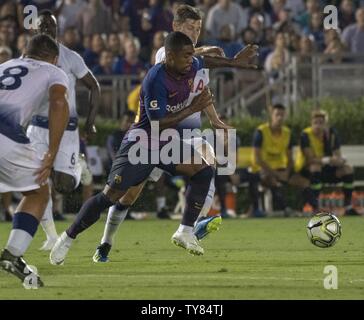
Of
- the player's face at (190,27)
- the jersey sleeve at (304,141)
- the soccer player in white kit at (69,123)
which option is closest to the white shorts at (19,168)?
the soccer player in white kit at (69,123)

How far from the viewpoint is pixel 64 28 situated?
24375 millimetres

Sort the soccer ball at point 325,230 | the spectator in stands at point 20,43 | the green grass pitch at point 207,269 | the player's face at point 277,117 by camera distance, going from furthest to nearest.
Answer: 1. the spectator in stands at point 20,43
2. the player's face at point 277,117
3. the soccer ball at point 325,230
4. the green grass pitch at point 207,269

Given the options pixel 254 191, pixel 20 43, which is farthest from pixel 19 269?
pixel 20 43

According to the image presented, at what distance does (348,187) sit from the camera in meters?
20.8

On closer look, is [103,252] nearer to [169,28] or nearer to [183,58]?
[183,58]

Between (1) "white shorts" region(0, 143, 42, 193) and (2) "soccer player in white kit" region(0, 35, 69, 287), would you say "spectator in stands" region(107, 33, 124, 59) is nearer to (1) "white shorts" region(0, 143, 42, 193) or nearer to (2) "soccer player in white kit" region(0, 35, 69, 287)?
(2) "soccer player in white kit" region(0, 35, 69, 287)

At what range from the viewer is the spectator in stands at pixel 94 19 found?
24.4 meters

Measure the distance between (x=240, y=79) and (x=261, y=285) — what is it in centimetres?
1316

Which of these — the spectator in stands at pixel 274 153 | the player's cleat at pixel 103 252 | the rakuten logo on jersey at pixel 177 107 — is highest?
the rakuten logo on jersey at pixel 177 107

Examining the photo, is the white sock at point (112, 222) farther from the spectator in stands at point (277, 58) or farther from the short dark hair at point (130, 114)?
the spectator in stands at point (277, 58)

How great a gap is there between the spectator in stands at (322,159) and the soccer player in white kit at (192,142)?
24.1 ft

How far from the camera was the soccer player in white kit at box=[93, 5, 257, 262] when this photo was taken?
41.5 ft

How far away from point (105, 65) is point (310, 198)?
4.72 meters
